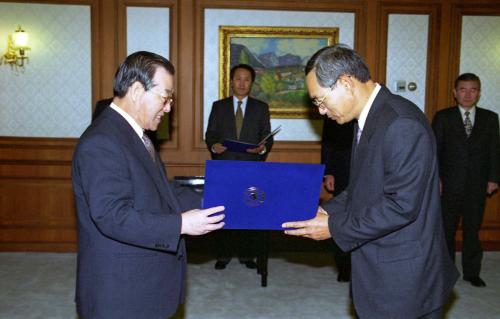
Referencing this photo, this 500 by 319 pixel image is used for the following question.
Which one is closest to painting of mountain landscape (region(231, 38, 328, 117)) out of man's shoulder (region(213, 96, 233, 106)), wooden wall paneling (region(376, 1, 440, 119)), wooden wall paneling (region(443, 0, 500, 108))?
man's shoulder (region(213, 96, 233, 106))

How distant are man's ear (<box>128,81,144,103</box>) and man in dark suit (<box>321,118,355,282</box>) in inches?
130

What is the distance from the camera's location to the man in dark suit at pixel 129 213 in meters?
2.06

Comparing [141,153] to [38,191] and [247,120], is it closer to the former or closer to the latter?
[247,120]

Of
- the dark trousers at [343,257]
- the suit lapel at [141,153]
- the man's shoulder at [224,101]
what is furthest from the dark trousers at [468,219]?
the suit lapel at [141,153]

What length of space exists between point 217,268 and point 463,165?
264cm

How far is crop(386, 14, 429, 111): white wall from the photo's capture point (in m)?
6.39

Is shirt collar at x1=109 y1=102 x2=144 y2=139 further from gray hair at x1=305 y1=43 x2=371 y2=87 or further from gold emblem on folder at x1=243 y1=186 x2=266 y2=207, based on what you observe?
gray hair at x1=305 y1=43 x2=371 y2=87

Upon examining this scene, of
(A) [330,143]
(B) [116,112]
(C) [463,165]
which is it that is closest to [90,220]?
(B) [116,112]

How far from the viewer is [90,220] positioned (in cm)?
219

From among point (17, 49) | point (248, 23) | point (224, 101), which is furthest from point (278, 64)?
point (17, 49)

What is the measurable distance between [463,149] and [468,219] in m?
0.69

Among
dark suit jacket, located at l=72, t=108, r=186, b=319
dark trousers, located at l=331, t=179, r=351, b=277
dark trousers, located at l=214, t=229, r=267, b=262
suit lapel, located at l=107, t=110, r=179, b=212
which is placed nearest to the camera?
dark suit jacket, located at l=72, t=108, r=186, b=319

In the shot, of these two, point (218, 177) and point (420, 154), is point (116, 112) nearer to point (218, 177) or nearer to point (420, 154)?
point (218, 177)

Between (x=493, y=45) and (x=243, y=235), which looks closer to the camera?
(x=243, y=235)
